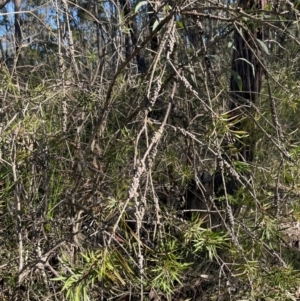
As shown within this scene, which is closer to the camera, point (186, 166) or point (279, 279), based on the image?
point (279, 279)

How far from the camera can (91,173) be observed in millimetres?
2002

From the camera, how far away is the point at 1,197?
6.78 ft

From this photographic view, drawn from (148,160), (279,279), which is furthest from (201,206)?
(148,160)

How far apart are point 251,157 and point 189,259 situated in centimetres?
67

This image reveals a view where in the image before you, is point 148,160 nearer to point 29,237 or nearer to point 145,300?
point 145,300

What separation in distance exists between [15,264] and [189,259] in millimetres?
749

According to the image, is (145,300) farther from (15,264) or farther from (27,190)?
(27,190)

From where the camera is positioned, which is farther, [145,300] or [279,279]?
[145,300]

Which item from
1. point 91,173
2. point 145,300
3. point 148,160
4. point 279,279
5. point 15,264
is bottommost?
point 145,300

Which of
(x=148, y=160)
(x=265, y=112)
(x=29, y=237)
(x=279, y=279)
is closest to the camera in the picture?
(x=148, y=160)

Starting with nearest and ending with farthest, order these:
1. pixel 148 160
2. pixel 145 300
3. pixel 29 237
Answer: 1. pixel 148 160
2. pixel 145 300
3. pixel 29 237

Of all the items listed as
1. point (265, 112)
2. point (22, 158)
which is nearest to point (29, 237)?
point (22, 158)

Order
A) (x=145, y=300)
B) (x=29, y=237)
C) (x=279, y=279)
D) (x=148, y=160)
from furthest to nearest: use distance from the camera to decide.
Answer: (x=29, y=237) → (x=145, y=300) → (x=279, y=279) → (x=148, y=160)

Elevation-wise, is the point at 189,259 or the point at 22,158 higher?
the point at 22,158
